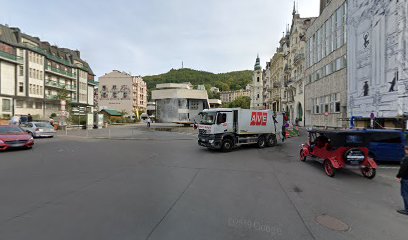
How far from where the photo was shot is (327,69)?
115 ft

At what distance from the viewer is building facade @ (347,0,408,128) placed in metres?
18.3

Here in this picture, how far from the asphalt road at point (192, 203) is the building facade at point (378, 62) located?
1274 cm

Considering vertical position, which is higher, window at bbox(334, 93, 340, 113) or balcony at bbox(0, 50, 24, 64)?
balcony at bbox(0, 50, 24, 64)

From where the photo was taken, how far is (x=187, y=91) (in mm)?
54719

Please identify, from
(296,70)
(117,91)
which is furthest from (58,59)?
(296,70)

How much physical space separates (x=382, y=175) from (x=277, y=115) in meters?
10.2

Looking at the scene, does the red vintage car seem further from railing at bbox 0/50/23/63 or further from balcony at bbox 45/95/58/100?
balcony at bbox 45/95/58/100

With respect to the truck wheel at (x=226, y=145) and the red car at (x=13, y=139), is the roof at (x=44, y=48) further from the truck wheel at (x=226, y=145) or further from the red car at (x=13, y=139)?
the truck wheel at (x=226, y=145)

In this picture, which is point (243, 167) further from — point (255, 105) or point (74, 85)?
point (255, 105)

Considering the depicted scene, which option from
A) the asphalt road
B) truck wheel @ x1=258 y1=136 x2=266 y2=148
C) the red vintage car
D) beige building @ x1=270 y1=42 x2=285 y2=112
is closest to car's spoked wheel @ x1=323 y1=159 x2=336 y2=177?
the red vintage car

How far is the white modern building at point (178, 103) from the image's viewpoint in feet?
177

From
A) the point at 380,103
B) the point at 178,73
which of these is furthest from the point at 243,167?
the point at 178,73

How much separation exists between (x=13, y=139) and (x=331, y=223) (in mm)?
16088

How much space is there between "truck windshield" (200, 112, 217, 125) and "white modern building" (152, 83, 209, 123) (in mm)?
37003
